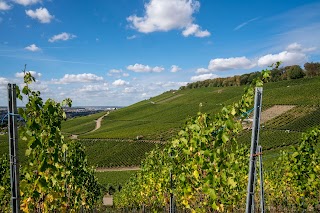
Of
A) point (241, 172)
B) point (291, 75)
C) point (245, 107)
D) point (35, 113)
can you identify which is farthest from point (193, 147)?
point (291, 75)

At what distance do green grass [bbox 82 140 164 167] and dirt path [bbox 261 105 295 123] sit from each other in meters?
25.6

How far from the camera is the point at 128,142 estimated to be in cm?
6588

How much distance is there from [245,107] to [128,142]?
61.4m

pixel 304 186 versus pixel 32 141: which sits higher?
pixel 32 141

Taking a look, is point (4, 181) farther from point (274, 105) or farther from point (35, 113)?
point (274, 105)

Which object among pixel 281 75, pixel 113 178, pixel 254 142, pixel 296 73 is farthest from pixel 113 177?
pixel 281 75

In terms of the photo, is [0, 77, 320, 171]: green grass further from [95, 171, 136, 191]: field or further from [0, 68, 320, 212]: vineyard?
[95, 171, 136, 191]: field

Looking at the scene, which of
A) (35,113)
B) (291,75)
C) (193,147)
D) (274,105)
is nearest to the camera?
(35,113)

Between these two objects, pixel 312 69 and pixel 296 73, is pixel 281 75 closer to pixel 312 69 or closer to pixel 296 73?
pixel 296 73

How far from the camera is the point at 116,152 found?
6006cm

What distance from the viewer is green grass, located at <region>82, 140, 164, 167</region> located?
55031 millimetres

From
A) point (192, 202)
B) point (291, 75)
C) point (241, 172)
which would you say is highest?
point (291, 75)

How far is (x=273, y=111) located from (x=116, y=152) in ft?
125

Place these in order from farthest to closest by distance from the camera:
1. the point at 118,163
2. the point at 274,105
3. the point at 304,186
Result: 1. the point at 274,105
2. the point at 118,163
3. the point at 304,186
